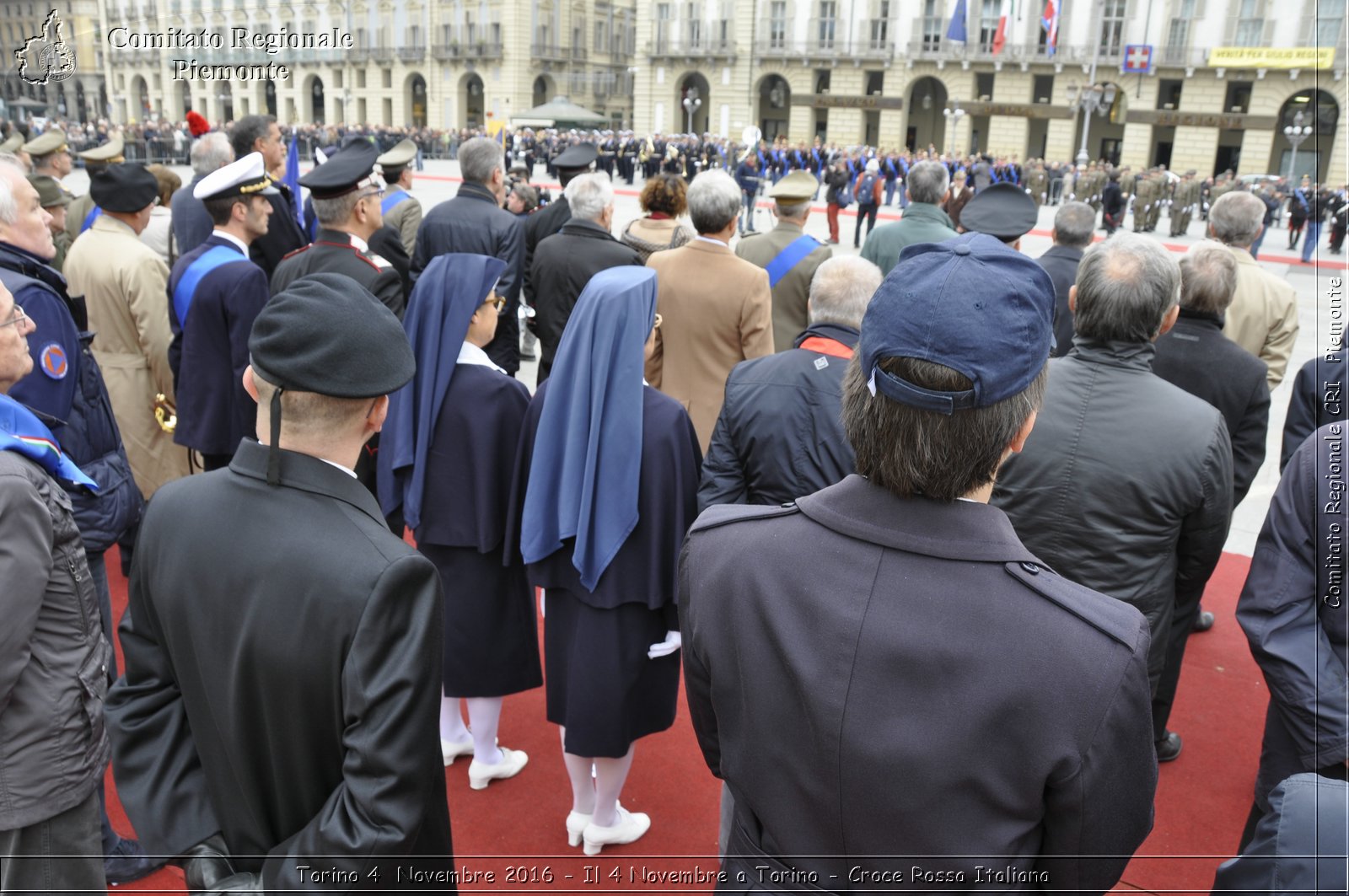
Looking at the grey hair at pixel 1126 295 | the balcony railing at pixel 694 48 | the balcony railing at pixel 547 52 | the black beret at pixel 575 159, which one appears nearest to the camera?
the grey hair at pixel 1126 295

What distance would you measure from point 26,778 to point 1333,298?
4.16 meters

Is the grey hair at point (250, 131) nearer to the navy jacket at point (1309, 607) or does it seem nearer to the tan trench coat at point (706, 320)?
the tan trench coat at point (706, 320)

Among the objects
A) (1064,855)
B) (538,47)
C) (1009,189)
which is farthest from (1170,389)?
(538,47)

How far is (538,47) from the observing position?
5616cm

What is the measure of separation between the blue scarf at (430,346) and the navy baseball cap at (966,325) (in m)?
1.92

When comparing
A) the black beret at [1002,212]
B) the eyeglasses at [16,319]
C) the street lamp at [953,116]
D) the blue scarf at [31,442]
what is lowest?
the blue scarf at [31,442]

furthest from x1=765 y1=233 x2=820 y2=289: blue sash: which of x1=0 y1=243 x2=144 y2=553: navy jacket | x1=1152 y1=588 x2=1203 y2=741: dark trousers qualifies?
x1=0 y1=243 x2=144 y2=553: navy jacket

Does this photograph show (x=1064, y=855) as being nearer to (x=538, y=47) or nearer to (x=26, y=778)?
(x=26, y=778)

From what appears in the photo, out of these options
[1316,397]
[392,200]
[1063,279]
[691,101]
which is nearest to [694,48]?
[691,101]

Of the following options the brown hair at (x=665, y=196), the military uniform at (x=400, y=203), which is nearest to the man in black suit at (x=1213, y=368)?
the brown hair at (x=665, y=196)

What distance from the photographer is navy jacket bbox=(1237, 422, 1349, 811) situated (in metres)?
2.11

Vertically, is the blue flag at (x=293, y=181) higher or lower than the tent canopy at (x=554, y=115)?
lower

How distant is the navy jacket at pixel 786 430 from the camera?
2711mm

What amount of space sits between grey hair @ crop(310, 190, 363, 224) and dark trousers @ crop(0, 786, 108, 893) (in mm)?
2756
